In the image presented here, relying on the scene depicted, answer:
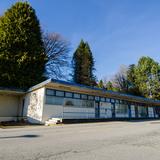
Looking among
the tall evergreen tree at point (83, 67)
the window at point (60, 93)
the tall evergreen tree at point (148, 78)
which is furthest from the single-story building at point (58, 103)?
the tall evergreen tree at point (148, 78)

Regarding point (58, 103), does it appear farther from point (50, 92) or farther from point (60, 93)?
point (50, 92)

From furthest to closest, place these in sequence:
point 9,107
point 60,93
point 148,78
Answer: point 148,78 → point 9,107 → point 60,93

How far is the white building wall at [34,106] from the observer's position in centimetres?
1950

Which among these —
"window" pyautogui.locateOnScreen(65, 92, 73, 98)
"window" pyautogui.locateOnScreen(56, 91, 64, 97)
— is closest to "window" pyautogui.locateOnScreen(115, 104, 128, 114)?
"window" pyautogui.locateOnScreen(65, 92, 73, 98)

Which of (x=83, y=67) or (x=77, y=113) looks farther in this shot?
(x=83, y=67)

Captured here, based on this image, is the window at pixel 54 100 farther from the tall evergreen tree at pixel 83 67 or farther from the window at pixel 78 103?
the tall evergreen tree at pixel 83 67

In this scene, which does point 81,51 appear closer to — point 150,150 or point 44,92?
point 44,92

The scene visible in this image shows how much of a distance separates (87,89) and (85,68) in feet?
77.1

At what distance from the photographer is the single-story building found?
64.4 feet

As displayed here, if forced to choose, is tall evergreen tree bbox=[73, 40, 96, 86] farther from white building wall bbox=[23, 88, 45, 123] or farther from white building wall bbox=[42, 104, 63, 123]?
white building wall bbox=[42, 104, 63, 123]

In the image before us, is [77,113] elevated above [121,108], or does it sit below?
below

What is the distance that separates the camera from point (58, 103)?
2053 cm

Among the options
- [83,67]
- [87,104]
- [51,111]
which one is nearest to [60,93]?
[51,111]

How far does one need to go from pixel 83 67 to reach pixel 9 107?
24871 mm
